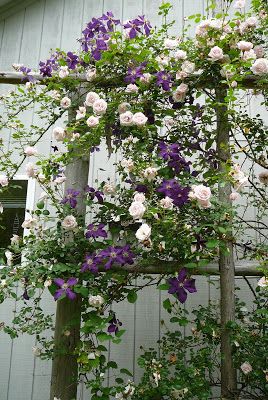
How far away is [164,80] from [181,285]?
98cm

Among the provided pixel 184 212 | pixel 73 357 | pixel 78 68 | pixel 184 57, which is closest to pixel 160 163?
pixel 184 212

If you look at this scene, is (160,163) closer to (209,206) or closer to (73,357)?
(209,206)

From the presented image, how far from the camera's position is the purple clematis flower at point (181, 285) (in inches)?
75.4

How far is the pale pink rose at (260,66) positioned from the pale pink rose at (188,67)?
284mm

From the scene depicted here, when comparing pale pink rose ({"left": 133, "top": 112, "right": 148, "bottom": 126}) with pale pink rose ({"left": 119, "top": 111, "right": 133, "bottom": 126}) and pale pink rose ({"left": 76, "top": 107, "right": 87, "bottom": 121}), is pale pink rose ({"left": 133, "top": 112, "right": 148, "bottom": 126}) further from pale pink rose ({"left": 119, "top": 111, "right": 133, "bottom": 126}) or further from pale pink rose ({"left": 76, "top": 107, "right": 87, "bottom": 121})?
pale pink rose ({"left": 76, "top": 107, "right": 87, "bottom": 121})

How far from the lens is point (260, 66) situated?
208 centimetres

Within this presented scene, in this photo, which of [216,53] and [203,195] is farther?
[216,53]

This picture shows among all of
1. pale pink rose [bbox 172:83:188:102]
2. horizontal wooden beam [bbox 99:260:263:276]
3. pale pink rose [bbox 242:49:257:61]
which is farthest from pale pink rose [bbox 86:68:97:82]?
horizontal wooden beam [bbox 99:260:263:276]

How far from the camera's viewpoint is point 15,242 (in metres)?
2.18

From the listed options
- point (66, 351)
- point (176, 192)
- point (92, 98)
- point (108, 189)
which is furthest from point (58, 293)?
point (92, 98)

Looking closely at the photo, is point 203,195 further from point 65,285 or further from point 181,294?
point 65,285

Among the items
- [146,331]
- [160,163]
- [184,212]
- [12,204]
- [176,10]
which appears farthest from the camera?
[176,10]

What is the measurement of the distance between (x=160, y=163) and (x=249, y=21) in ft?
2.71

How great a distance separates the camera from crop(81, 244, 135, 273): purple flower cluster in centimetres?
200
